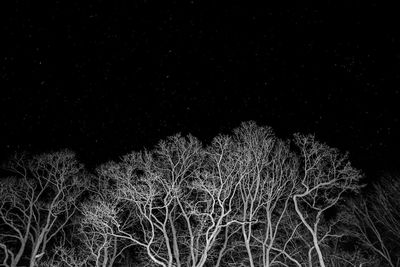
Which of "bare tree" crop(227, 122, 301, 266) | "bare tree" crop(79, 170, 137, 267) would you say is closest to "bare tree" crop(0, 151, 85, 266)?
"bare tree" crop(79, 170, 137, 267)

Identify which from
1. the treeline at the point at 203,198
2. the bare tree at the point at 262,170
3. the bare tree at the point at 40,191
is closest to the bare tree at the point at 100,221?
the treeline at the point at 203,198

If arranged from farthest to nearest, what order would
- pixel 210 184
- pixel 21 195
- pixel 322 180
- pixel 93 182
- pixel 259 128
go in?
pixel 93 182
pixel 21 195
pixel 259 128
pixel 322 180
pixel 210 184

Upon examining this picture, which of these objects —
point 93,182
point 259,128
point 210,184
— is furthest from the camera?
point 93,182

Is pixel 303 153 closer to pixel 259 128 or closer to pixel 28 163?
pixel 259 128

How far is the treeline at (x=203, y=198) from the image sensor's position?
15273 mm

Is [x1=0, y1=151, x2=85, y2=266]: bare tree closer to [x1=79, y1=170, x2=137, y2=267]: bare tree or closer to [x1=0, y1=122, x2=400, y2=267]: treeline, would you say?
[x1=0, y1=122, x2=400, y2=267]: treeline

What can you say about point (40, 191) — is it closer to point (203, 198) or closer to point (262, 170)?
point (203, 198)

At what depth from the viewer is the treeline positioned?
15.3 metres

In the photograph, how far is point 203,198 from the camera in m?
16.8

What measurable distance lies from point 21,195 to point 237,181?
12.4 m

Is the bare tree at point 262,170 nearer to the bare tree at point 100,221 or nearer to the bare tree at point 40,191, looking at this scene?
the bare tree at point 100,221

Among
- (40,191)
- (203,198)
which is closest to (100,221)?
(203,198)

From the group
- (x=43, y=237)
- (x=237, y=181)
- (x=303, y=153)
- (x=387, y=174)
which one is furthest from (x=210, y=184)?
(x=387, y=174)

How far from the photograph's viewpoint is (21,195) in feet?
62.4
